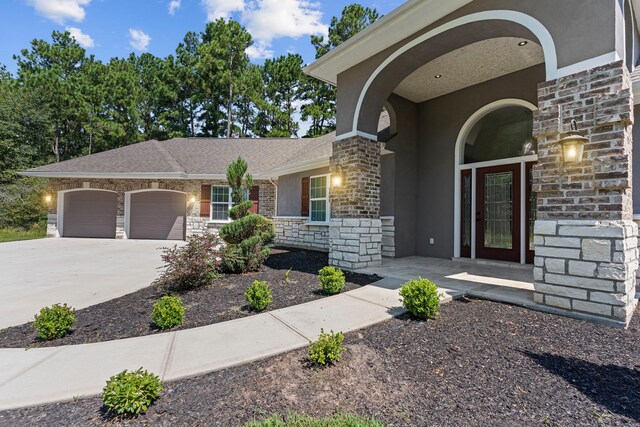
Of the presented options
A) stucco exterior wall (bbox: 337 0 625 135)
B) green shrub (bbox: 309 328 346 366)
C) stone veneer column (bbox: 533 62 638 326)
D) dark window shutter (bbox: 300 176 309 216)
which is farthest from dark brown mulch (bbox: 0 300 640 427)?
dark window shutter (bbox: 300 176 309 216)

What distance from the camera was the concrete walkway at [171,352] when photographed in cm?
209

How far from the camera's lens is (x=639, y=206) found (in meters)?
4.29

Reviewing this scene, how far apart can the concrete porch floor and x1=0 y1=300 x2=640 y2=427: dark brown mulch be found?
98 cm

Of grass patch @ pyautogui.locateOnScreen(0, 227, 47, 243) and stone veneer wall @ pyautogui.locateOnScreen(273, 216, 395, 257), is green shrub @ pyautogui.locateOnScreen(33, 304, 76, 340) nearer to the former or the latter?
stone veneer wall @ pyautogui.locateOnScreen(273, 216, 395, 257)

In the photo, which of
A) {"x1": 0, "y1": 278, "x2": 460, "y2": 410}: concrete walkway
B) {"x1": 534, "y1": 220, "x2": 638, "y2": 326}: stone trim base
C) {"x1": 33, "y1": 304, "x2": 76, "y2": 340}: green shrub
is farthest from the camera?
{"x1": 534, "y1": 220, "x2": 638, "y2": 326}: stone trim base

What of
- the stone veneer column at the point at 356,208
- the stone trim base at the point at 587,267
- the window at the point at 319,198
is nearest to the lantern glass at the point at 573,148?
the stone trim base at the point at 587,267

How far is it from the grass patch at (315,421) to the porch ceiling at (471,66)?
5.64 metres

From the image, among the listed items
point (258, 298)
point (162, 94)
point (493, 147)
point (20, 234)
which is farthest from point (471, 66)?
point (162, 94)

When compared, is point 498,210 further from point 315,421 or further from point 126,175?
point 126,175

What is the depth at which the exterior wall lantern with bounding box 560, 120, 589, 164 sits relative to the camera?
3.20 m

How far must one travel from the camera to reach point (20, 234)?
13492mm

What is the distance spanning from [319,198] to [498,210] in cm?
508

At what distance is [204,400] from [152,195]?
1308cm

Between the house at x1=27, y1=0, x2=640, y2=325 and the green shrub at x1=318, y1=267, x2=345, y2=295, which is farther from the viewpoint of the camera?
the green shrub at x1=318, y1=267, x2=345, y2=295
